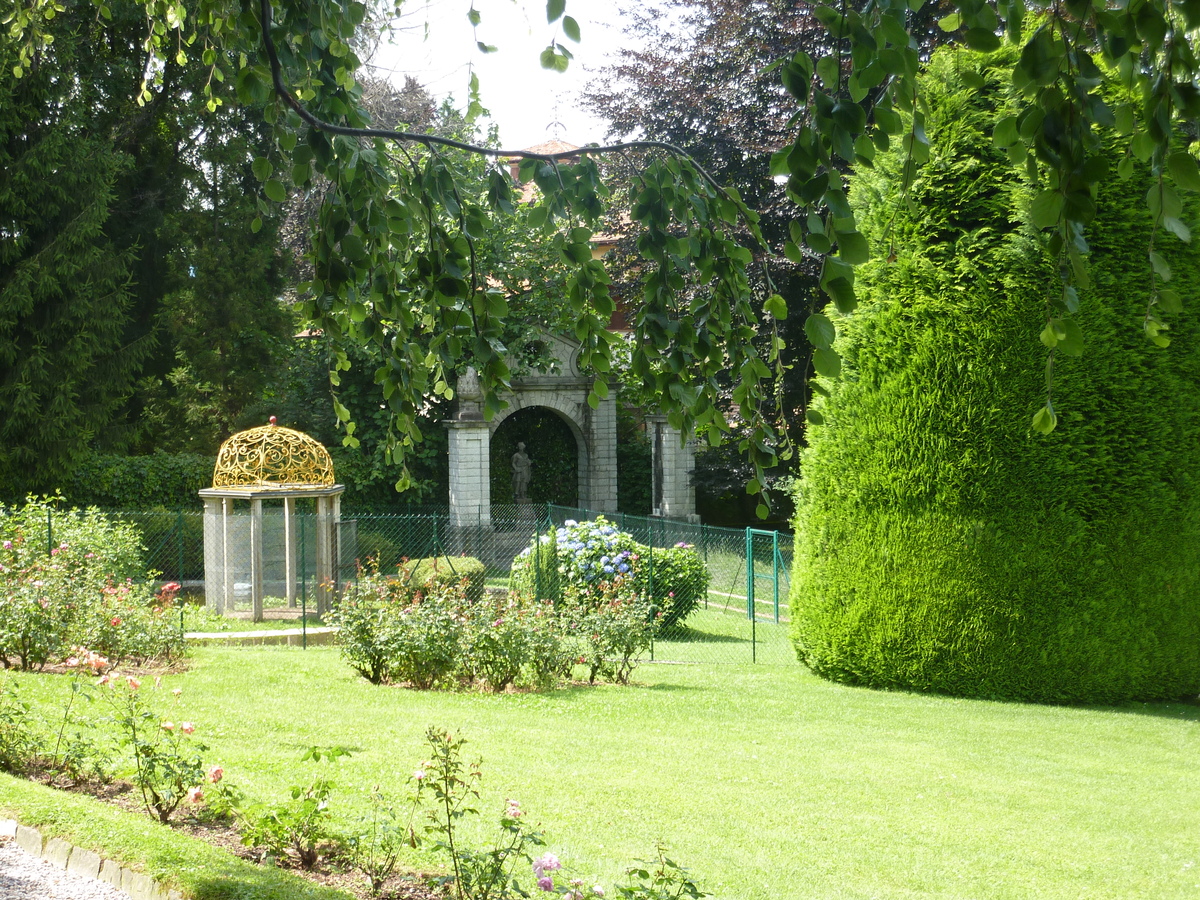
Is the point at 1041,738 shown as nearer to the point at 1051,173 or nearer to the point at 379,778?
the point at 379,778

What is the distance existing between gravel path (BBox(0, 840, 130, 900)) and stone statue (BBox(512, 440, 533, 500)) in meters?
17.1

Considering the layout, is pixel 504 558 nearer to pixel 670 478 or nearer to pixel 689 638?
pixel 670 478

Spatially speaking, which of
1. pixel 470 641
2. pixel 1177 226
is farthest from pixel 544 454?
pixel 1177 226

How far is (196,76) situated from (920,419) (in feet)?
55.5

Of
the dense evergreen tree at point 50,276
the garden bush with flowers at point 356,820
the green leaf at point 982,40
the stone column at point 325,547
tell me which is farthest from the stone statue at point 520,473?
the green leaf at point 982,40

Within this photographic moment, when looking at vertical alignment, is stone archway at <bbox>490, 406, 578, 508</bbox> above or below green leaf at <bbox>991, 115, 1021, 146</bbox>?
below

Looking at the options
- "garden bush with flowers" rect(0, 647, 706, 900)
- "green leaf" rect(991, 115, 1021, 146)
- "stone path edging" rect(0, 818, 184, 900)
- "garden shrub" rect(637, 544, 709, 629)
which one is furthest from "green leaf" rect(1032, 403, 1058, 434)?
"garden shrub" rect(637, 544, 709, 629)

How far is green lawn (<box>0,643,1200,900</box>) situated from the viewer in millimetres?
4844

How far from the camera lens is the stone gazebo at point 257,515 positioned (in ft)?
44.4

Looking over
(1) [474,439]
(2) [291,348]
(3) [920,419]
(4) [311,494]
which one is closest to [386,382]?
(3) [920,419]

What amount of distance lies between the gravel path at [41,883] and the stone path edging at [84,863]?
0.08 feet

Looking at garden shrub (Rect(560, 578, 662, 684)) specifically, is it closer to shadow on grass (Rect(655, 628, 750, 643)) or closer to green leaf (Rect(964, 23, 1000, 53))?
shadow on grass (Rect(655, 628, 750, 643))

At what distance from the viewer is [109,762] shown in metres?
5.41

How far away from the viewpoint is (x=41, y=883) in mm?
4246
